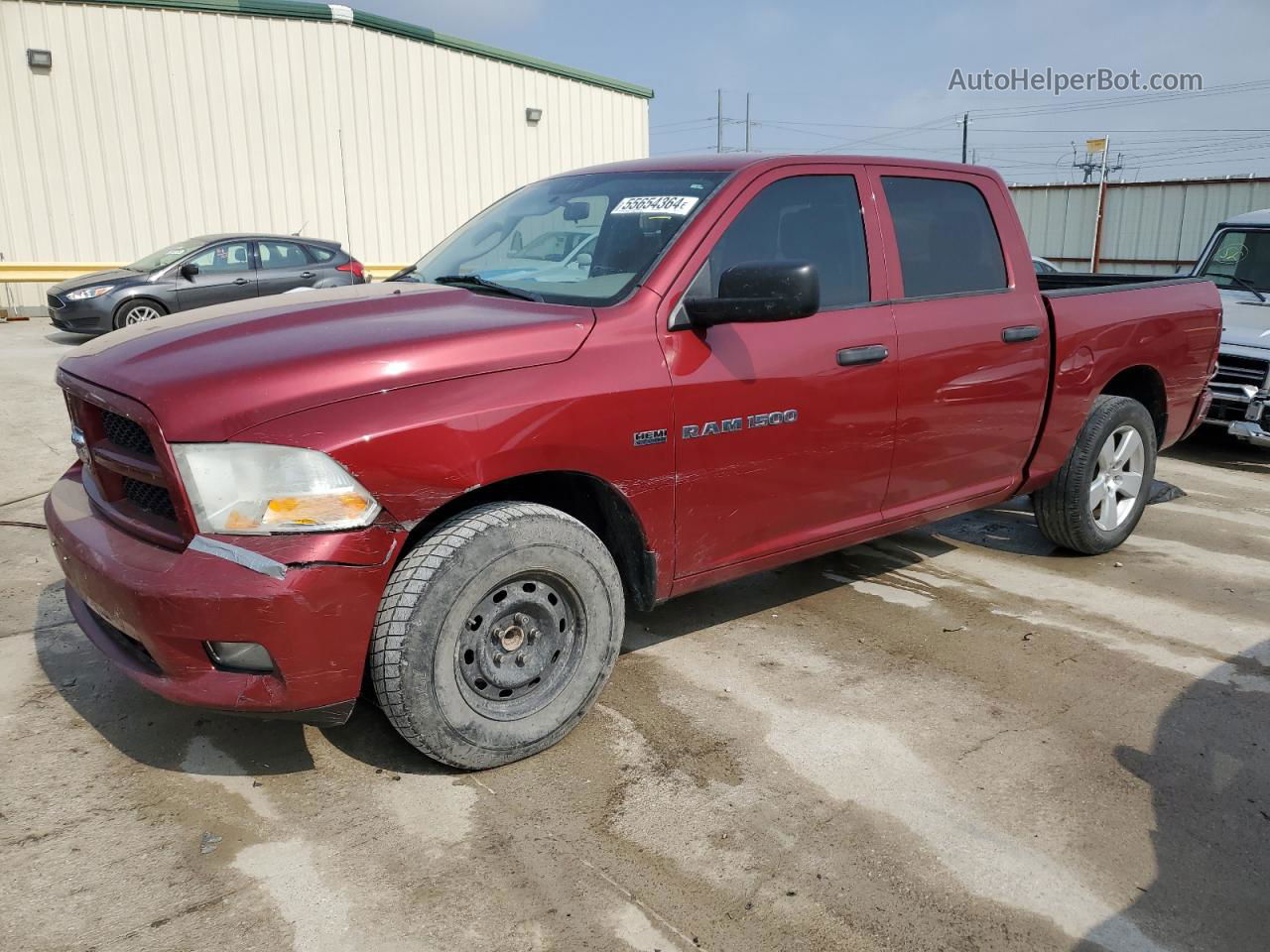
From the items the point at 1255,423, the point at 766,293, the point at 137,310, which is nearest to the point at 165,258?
the point at 137,310

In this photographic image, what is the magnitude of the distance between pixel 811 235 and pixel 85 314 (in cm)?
1176

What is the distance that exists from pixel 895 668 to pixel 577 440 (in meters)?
Answer: 1.72

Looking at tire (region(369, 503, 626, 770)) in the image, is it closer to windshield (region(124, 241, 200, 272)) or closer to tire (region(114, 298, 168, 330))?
tire (region(114, 298, 168, 330))

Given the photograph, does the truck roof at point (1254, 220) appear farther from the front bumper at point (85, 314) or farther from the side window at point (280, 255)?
the front bumper at point (85, 314)

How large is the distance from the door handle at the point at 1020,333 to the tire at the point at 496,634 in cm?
219

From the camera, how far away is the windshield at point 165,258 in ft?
43.6

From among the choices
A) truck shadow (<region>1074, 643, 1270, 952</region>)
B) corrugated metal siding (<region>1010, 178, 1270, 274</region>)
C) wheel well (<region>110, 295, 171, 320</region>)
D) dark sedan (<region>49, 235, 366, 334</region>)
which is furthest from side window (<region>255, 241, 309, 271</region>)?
truck shadow (<region>1074, 643, 1270, 952</region>)

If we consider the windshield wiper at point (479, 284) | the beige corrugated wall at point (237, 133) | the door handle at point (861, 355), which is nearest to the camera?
the windshield wiper at point (479, 284)

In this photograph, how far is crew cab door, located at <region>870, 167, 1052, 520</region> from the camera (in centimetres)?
402

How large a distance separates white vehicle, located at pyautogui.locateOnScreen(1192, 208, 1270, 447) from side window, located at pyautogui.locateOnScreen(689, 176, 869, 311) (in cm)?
444

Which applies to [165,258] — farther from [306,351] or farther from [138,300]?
[306,351]

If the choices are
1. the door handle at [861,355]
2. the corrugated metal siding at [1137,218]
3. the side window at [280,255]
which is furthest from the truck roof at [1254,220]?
the side window at [280,255]

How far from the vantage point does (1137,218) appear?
20688 millimetres

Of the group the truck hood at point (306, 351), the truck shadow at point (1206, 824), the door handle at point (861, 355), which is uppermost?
the truck hood at point (306, 351)
